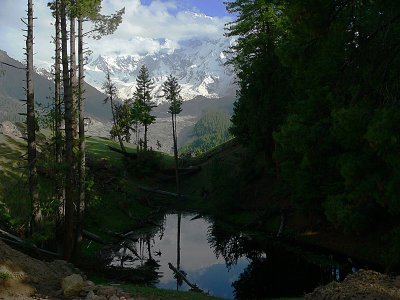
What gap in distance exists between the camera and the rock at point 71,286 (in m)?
12.0

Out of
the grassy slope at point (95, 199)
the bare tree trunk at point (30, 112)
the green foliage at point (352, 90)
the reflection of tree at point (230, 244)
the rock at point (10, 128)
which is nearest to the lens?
the green foliage at point (352, 90)

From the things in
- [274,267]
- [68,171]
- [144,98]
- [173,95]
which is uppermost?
[144,98]

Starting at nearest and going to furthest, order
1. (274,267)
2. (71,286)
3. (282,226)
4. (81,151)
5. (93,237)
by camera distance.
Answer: (71,286) < (81,151) < (274,267) < (93,237) < (282,226)

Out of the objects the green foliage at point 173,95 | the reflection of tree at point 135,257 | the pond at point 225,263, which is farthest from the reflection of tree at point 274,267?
the green foliage at point 173,95

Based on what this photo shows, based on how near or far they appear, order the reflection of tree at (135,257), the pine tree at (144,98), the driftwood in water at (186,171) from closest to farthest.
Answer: the reflection of tree at (135,257), the driftwood in water at (186,171), the pine tree at (144,98)

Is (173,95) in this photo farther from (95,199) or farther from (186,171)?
(95,199)

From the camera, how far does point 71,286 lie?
1204cm

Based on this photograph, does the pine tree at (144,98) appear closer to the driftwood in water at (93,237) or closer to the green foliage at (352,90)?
the driftwood in water at (93,237)

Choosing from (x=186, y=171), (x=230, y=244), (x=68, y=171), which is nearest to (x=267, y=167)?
(x=230, y=244)

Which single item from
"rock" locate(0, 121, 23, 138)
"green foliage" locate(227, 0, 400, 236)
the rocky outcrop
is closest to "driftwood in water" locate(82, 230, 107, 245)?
"green foliage" locate(227, 0, 400, 236)

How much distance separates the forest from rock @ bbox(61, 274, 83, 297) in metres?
3.26

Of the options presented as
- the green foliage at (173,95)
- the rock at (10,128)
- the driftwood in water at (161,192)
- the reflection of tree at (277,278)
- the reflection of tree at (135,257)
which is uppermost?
the green foliage at (173,95)

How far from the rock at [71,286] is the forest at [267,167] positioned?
3.26m

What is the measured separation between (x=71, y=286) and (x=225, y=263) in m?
18.5
